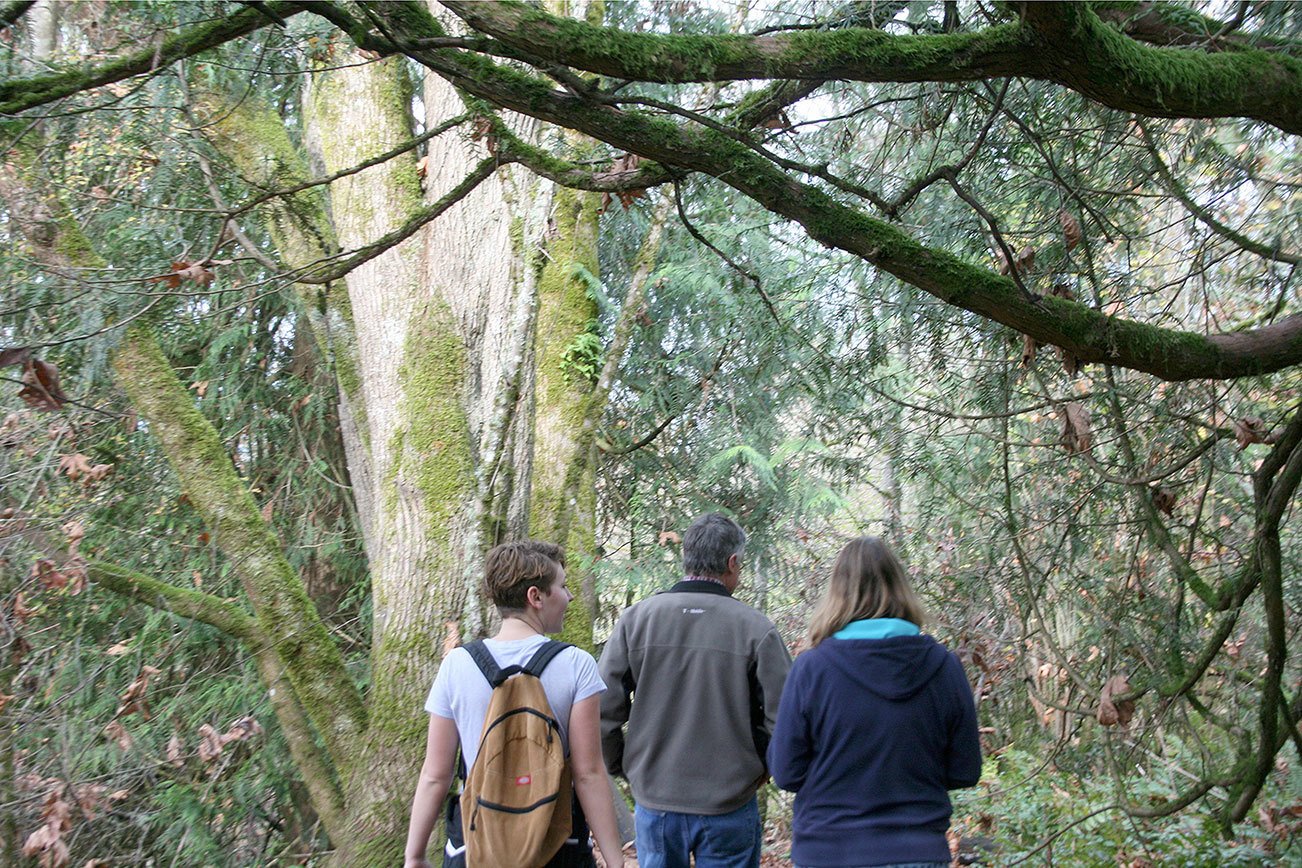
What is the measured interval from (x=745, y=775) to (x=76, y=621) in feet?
19.3

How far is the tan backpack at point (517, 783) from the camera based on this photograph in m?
2.82

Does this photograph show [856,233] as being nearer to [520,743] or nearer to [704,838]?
[520,743]

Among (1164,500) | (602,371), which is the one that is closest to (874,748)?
(1164,500)

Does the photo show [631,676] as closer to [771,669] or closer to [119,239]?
[771,669]

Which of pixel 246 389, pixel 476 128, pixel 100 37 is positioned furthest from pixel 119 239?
pixel 476 128

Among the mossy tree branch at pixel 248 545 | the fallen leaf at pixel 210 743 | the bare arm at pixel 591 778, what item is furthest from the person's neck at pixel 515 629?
the fallen leaf at pixel 210 743

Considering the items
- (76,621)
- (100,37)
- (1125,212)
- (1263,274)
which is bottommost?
(76,621)

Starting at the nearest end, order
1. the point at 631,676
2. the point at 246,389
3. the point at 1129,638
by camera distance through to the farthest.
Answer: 1. the point at 631,676
2. the point at 1129,638
3. the point at 246,389

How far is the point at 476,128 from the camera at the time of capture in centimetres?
368

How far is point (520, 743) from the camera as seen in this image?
2.88 m

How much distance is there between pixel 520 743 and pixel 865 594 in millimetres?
1093

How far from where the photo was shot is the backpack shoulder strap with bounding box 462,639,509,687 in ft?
9.56

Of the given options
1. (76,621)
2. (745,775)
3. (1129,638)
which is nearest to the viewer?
(745,775)

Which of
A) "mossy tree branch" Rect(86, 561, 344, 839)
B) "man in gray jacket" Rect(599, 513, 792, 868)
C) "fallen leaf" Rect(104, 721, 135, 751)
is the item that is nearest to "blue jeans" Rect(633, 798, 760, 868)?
"man in gray jacket" Rect(599, 513, 792, 868)
